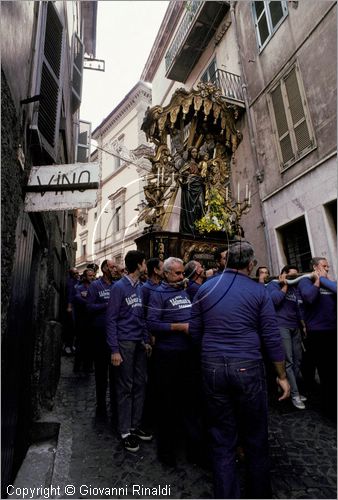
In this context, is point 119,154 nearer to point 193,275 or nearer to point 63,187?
point 193,275

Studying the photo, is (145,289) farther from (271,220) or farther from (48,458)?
(271,220)

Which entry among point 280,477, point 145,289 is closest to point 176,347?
point 145,289

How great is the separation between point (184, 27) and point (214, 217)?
1118 centimetres

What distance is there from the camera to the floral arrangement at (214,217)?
6.55 meters

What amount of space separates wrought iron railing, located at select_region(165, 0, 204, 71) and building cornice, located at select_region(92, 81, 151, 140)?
5442 mm

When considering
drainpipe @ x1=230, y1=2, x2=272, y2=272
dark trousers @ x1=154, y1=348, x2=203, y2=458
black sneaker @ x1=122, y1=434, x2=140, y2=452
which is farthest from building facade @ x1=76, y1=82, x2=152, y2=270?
black sneaker @ x1=122, y1=434, x2=140, y2=452

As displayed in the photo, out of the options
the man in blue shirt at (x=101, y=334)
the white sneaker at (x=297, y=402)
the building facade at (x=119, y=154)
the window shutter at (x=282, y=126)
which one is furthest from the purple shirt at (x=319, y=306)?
the building facade at (x=119, y=154)

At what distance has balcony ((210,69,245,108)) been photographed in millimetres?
10279

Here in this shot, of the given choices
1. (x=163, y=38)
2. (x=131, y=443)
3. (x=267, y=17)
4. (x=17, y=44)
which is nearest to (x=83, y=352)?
(x=131, y=443)

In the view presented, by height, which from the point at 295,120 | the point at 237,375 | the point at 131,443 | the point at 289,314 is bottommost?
the point at 131,443

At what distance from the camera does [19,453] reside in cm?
284

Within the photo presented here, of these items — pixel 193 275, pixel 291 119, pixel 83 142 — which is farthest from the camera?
pixel 83 142

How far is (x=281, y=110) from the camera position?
8602mm

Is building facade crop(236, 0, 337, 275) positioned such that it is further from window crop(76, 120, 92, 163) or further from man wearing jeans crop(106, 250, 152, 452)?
window crop(76, 120, 92, 163)
